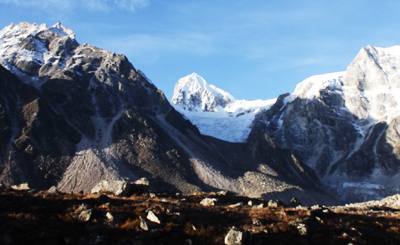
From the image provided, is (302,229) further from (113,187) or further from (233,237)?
(113,187)

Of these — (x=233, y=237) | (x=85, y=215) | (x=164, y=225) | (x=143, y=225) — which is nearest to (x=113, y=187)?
(x=85, y=215)

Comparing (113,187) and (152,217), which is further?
(113,187)

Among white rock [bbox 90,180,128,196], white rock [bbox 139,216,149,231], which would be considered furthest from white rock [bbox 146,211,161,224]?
white rock [bbox 90,180,128,196]

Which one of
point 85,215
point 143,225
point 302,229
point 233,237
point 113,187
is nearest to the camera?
point 233,237

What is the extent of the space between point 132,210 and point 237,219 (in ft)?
21.8

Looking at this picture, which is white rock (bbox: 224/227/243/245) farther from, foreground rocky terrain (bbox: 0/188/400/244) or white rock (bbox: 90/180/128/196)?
white rock (bbox: 90/180/128/196)

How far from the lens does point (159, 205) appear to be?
45.2m

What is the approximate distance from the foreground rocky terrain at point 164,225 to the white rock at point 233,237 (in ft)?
0.18

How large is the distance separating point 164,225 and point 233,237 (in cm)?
452

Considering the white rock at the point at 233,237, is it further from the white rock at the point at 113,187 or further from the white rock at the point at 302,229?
the white rock at the point at 113,187

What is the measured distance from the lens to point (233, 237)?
120 ft

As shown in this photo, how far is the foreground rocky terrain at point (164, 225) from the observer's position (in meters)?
36.8

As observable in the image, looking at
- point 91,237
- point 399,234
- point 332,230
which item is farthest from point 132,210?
point 399,234

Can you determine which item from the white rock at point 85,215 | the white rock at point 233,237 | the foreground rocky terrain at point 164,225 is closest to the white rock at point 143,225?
the foreground rocky terrain at point 164,225
